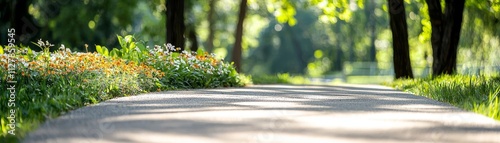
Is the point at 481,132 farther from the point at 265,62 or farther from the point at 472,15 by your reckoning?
the point at 265,62

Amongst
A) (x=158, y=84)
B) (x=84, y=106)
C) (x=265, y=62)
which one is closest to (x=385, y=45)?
(x=265, y=62)

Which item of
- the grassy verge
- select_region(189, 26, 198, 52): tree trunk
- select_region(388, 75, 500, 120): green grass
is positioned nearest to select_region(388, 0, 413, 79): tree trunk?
the grassy verge

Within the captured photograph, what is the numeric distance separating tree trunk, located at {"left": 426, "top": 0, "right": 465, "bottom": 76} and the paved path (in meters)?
9.44

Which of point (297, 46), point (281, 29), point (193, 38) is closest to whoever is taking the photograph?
point (193, 38)

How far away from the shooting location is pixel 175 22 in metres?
19.3

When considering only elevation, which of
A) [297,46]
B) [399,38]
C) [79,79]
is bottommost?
[79,79]

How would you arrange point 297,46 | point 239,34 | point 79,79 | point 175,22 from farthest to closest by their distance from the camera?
point 297,46 < point 239,34 < point 175,22 < point 79,79

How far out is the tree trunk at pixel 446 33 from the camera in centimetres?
1905

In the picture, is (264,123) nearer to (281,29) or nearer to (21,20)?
(21,20)

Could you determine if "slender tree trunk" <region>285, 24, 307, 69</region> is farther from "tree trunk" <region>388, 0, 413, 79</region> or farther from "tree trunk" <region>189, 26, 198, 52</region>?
"tree trunk" <region>388, 0, 413, 79</region>

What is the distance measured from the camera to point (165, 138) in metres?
6.32

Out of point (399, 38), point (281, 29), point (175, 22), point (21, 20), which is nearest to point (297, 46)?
point (281, 29)

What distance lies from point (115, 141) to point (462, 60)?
3051 cm

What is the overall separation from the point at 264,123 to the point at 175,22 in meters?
12.2
